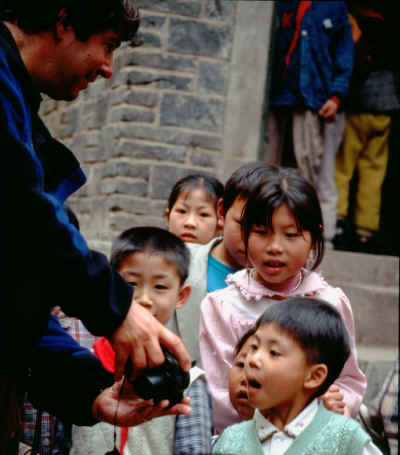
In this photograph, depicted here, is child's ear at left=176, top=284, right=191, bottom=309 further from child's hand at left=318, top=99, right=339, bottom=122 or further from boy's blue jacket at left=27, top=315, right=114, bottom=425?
child's hand at left=318, top=99, right=339, bottom=122

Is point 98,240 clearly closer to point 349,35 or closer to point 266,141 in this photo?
point 266,141

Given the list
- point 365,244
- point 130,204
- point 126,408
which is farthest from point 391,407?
point 365,244

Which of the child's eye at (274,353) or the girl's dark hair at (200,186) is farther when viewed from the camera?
the girl's dark hair at (200,186)

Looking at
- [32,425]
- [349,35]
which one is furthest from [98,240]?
[32,425]

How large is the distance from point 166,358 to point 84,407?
0.49m

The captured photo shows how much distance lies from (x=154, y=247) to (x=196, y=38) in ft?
10.6

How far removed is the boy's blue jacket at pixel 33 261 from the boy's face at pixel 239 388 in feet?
Answer: 2.77

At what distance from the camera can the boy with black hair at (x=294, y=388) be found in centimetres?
206

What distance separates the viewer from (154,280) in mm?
2666

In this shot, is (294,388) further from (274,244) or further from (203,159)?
(203,159)

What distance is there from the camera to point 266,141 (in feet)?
20.4

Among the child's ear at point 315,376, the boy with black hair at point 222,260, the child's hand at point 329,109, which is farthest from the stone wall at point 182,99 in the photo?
the child's ear at point 315,376

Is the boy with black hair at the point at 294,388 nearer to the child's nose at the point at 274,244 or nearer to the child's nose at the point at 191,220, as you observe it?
the child's nose at the point at 274,244

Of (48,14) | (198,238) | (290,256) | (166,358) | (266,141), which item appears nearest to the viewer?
A: (166,358)
